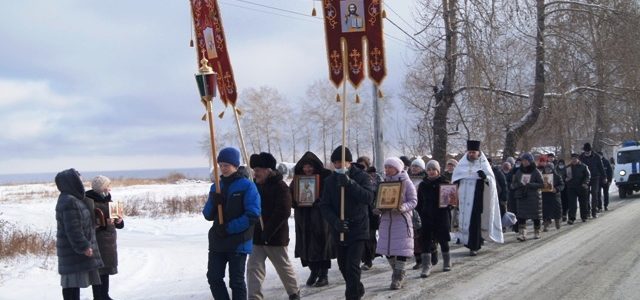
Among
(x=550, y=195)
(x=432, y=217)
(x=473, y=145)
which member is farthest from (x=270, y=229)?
(x=550, y=195)

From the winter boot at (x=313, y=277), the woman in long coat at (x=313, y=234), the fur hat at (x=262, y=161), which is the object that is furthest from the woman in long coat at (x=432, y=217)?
the fur hat at (x=262, y=161)

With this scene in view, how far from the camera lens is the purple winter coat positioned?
8547 mm

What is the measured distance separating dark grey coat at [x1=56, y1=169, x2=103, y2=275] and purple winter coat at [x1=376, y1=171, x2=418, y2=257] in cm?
367

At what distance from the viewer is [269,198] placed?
7723 millimetres

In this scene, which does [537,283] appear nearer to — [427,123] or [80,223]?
[80,223]

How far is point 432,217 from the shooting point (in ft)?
32.6

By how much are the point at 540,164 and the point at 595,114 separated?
1455 cm

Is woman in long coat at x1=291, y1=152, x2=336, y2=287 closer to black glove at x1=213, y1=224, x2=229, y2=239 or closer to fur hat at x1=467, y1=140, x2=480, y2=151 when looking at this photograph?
black glove at x1=213, y1=224, x2=229, y2=239

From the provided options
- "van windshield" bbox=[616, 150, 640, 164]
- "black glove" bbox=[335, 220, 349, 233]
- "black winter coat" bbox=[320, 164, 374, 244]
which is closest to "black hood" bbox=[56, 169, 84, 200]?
"black winter coat" bbox=[320, 164, 374, 244]

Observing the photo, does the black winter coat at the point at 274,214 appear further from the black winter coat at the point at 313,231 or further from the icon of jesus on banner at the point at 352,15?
the icon of jesus on banner at the point at 352,15

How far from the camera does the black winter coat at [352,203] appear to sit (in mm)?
7541

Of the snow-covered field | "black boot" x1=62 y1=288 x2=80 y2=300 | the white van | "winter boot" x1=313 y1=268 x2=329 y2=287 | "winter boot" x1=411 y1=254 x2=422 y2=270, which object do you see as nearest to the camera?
"black boot" x1=62 y1=288 x2=80 y2=300

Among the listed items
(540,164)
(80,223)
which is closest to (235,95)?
(80,223)

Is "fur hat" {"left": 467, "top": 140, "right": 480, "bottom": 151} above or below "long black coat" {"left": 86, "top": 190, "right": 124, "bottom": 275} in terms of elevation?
above
